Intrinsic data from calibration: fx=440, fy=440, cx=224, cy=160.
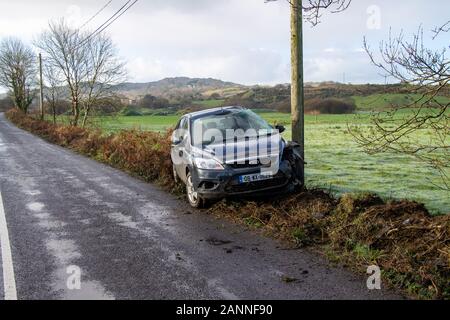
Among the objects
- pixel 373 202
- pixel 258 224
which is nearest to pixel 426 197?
pixel 373 202

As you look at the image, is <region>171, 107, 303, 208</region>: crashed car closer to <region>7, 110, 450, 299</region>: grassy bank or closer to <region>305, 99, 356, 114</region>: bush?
<region>7, 110, 450, 299</region>: grassy bank

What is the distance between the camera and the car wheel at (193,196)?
8935mm

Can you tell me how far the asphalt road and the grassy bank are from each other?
0.32 metres

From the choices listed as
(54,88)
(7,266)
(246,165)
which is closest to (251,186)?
(246,165)

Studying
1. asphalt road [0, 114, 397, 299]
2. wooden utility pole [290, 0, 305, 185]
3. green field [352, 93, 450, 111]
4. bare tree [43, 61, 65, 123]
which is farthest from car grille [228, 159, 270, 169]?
bare tree [43, 61, 65, 123]

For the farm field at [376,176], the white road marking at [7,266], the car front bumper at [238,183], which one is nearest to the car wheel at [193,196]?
the car front bumper at [238,183]

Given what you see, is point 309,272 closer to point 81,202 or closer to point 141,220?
point 141,220

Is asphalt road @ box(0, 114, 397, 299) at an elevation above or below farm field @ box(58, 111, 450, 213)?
above

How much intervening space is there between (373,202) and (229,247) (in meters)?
2.69

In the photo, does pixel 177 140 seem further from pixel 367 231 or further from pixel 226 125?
pixel 367 231

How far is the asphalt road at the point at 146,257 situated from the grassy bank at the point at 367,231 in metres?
0.32

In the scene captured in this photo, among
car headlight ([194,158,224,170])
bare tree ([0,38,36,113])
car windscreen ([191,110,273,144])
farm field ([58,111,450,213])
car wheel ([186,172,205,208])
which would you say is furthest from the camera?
bare tree ([0,38,36,113])

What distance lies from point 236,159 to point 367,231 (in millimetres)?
2820

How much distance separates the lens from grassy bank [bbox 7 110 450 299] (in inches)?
201
